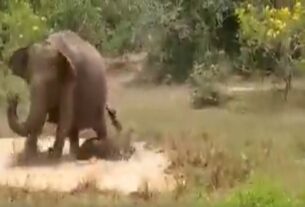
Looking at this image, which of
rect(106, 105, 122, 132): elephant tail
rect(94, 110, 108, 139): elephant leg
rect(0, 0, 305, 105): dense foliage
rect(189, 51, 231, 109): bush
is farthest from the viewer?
rect(0, 0, 305, 105): dense foliage

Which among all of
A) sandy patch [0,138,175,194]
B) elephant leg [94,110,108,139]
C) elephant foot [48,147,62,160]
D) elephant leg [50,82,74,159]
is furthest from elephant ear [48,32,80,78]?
sandy patch [0,138,175,194]

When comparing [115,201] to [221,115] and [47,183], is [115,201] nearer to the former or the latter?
[47,183]

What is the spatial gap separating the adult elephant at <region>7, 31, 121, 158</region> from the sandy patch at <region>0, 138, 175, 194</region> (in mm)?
395

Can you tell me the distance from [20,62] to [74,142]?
1.17 m

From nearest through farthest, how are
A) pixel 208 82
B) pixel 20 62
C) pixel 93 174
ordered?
pixel 93 174
pixel 20 62
pixel 208 82

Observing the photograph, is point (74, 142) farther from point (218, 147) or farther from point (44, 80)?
point (218, 147)

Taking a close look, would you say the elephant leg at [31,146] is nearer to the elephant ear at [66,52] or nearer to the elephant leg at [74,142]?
the elephant leg at [74,142]

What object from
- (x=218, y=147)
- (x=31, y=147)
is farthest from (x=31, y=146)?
(x=218, y=147)

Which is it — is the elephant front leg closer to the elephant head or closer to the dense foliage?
the elephant head

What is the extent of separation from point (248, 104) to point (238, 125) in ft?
6.44

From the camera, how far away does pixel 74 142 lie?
39.0 ft

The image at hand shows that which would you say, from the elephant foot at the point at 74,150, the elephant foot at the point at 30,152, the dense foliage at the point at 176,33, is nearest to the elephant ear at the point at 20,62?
the elephant foot at the point at 30,152

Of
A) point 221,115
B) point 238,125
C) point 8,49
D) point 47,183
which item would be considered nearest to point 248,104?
point 221,115

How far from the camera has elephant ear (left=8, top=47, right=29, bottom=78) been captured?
1187 cm
